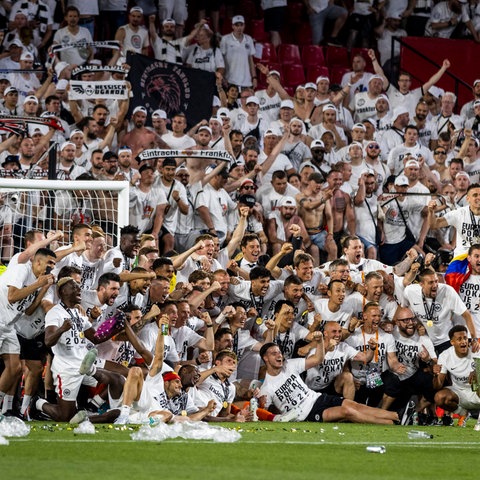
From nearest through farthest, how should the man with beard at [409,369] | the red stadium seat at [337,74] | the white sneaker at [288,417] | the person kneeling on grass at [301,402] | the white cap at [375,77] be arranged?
the white sneaker at [288,417], the person kneeling on grass at [301,402], the man with beard at [409,369], the white cap at [375,77], the red stadium seat at [337,74]

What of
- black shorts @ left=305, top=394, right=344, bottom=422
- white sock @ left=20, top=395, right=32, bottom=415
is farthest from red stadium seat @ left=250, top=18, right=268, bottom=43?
white sock @ left=20, top=395, right=32, bottom=415

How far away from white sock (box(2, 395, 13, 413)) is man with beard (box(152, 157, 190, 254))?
4194 mm

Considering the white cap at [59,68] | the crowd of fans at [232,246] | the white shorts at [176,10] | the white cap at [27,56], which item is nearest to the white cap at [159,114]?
the crowd of fans at [232,246]

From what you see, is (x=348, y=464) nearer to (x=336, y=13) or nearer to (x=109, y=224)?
(x=109, y=224)

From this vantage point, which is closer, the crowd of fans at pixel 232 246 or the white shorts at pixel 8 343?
the white shorts at pixel 8 343

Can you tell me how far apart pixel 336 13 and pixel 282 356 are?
36.4ft

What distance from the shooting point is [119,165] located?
653 inches

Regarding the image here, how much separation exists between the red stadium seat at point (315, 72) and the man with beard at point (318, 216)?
16.8ft

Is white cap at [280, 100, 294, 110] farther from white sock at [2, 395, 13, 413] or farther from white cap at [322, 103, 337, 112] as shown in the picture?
white sock at [2, 395, 13, 413]

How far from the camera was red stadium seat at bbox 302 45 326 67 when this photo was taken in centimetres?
2272

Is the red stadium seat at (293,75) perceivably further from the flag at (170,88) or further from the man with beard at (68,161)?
the man with beard at (68,161)

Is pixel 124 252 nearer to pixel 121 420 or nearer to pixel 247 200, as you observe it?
pixel 121 420

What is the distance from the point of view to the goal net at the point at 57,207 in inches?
535

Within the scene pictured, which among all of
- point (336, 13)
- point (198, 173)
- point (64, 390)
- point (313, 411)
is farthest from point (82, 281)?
point (336, 13)
